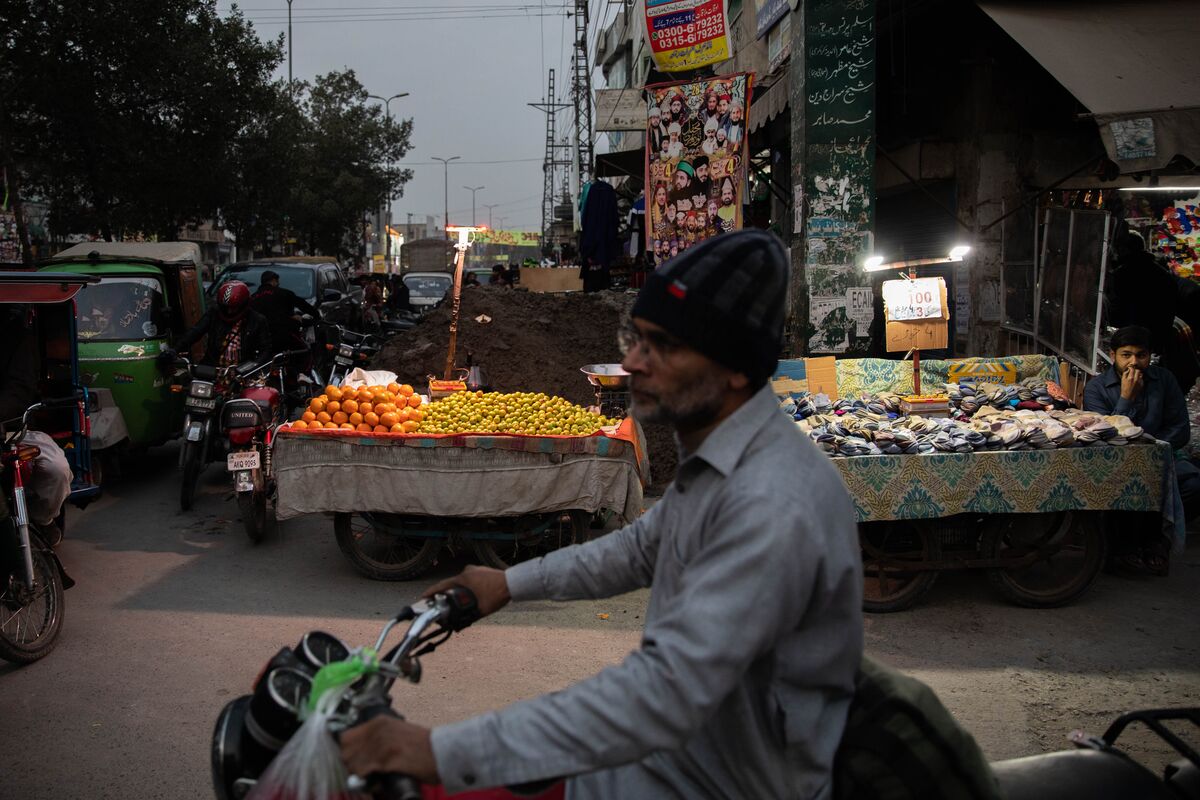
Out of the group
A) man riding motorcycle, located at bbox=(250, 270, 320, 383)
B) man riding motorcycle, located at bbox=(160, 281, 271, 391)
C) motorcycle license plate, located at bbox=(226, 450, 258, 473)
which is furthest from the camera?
man riding motorcycle, located at bbox=(250, 270, 320, 383)

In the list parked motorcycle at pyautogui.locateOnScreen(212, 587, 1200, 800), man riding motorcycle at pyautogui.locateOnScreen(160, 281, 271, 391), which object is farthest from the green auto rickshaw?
parked motorcycle at pyautogui.locateOnScreen(212, 587, 1200, 800)

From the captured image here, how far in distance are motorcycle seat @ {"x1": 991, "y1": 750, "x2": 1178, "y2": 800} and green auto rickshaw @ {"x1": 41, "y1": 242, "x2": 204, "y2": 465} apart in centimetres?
781

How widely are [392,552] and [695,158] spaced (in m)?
4.93

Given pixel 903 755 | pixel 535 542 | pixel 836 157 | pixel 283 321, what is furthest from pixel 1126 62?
pixel 283 321

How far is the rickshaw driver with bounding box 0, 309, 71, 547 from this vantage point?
203 inches

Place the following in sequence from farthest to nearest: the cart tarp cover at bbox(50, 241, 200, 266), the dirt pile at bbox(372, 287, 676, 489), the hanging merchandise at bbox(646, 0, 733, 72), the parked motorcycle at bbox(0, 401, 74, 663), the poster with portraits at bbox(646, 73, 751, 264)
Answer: the dirt pile at bbox(372, 287, 676, 489), the cart tarp cover at bbox(50, 241, 200, 266), the hanging merchandise at bbox(646, 0, 733, 72), the poster with portraits at bbox(646, 73, 751, 264), the parked motorcycle at bbox(0, 401, 74, 663)

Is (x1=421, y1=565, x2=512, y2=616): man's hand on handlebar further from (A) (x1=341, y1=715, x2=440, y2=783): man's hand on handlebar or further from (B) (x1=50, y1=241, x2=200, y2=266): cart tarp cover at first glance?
(B) (x1=50, y1=241, x2=200, y2=266): cart tarp cover

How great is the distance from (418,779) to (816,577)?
2.28 feet

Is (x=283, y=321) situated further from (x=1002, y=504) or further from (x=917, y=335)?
(x=1002, y=504)

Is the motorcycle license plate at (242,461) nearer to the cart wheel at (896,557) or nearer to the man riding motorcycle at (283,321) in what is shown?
the man riding motorcycle at (283,321)

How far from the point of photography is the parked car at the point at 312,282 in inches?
556

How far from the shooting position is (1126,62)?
7.32 m

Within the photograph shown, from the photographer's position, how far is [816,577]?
1513 millimetres

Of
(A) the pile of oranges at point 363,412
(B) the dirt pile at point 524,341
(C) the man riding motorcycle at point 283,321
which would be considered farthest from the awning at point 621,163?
(A) the pile of oranges at point 363,412
